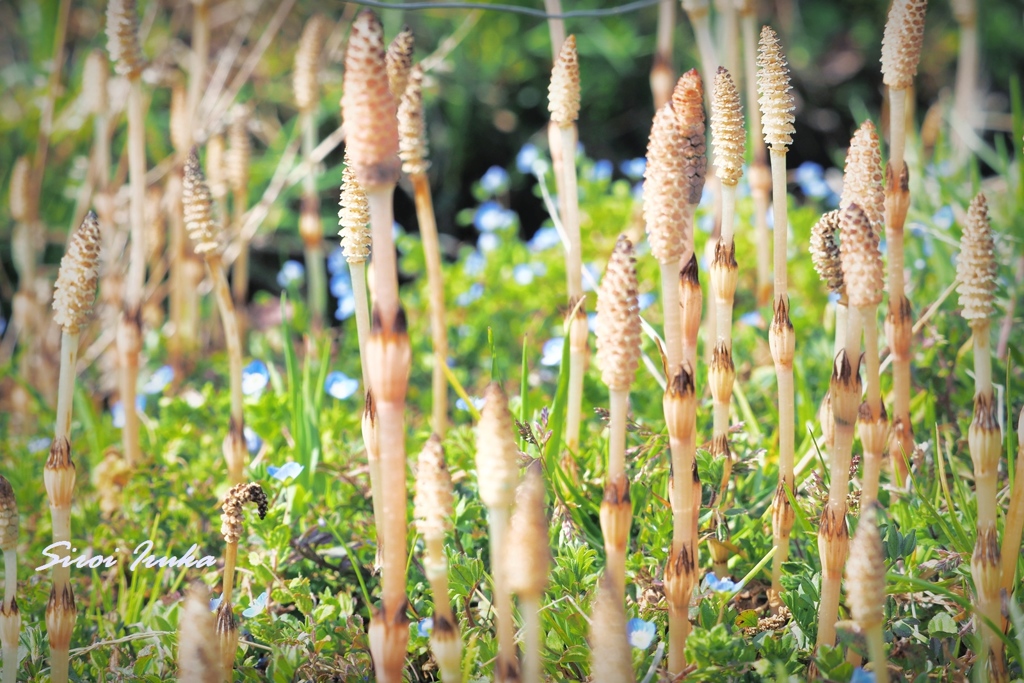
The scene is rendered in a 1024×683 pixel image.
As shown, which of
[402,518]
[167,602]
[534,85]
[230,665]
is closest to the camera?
[402,518]

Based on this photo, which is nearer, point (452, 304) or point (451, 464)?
point (451, 464)

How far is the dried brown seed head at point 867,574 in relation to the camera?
3.18ft

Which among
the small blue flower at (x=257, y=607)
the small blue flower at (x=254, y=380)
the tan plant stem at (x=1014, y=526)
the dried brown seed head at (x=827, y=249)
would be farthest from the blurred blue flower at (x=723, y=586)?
the small blue flower at (x=254, y=380)

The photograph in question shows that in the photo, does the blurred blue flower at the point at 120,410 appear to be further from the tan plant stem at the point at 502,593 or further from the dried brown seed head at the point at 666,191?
the dried brown seed head at the point at 666,191

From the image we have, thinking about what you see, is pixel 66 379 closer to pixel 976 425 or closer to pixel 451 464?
pixel 451 464

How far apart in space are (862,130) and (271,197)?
181 centimetres

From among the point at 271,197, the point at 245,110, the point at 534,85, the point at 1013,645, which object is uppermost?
the point at 534,85

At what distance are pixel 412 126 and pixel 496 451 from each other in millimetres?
792

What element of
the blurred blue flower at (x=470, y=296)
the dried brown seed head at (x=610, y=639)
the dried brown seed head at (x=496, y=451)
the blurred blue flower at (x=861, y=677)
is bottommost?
the blurred blue flower at (x=861, y=677)

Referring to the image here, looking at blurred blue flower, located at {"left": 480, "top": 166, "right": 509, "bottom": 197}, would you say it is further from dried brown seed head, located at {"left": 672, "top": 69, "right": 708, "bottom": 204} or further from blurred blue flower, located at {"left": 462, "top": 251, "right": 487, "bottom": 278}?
dried brown seed head, located at {"left": 672, "top": 69, "right": 708, "bottom": 204}

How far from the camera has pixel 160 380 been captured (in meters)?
2.58

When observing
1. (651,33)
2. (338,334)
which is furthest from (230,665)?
(651,33)

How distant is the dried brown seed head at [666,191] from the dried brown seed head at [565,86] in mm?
427

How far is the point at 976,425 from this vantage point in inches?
48.3
